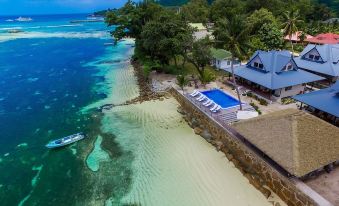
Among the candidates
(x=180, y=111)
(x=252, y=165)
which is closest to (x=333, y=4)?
(x=180, y=111)

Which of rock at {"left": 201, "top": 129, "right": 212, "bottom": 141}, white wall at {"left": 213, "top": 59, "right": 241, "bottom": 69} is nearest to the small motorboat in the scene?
rock at {"left": 201, "top": 129, "right": 212, "bottom": 141}

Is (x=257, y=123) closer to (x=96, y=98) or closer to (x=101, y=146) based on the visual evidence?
(x=101, y=146)

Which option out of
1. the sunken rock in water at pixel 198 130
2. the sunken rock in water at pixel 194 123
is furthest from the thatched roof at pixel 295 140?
the sunken rock in water at pixel 194 123

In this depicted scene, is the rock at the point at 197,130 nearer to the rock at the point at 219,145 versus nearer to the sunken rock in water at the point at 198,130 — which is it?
the sunken rock in water at the point at 198,130

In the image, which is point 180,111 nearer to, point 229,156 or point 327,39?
point 229,156

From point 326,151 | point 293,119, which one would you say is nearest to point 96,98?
point 293,119

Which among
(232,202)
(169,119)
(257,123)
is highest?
(257,123)

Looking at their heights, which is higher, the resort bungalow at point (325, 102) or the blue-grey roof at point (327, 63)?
the blue-grey roof at point (327, 63)
